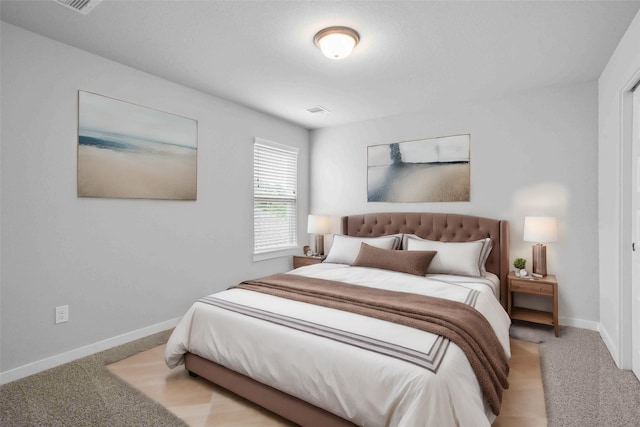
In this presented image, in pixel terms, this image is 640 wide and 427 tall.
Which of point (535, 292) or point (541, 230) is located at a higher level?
point (541, 230)

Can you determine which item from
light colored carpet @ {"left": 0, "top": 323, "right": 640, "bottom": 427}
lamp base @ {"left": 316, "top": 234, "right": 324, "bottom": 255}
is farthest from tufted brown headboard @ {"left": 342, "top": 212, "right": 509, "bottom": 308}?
light colored carpet @ {"left": 0, "top": 323, "right": 640, "bottom": 427}

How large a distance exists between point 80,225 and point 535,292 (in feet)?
13.7

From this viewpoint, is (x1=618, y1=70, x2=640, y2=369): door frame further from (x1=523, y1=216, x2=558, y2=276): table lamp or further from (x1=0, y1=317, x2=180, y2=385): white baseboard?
→ (x1=0, y1=317, x2=180, y2=385): white baseboard

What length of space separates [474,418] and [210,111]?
Answer: 3609mm

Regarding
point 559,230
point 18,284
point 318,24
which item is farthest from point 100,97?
point 559,230

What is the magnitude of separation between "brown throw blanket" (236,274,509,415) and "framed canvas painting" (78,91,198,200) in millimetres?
1403

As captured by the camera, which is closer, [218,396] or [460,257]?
[218,396]

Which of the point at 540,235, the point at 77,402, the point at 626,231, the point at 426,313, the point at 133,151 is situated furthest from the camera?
the point at 540,235

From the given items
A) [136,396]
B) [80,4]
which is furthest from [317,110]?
[136,396]

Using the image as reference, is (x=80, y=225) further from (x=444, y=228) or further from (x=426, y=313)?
(x=444, y=228)

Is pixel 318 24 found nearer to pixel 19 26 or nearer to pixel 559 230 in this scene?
pixel 19 26

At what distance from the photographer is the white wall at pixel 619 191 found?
237 centimetres

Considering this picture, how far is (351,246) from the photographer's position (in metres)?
3.81

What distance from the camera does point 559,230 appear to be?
3383mm
